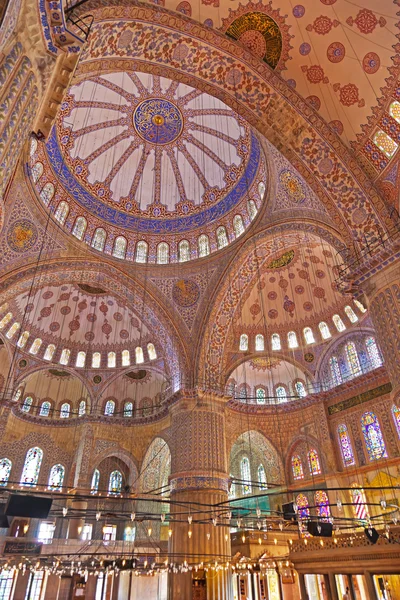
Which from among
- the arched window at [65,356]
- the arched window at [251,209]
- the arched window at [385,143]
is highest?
the arched window at [251,209]

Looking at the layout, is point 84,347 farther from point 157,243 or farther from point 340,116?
point 340,116

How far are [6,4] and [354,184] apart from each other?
305 inches

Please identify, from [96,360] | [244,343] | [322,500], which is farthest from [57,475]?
[322,500]

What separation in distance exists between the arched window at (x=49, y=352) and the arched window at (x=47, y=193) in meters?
7.84

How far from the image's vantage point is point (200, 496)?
12.6 metres

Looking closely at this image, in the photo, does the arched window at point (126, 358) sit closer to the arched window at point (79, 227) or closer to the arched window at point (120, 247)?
the arched window at point (120, 247)

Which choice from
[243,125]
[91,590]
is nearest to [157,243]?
[243,125]

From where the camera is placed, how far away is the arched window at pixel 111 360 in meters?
19.7

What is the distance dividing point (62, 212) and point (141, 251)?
141 inches

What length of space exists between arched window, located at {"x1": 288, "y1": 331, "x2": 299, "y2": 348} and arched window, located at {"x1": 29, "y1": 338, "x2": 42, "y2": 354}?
12.4m

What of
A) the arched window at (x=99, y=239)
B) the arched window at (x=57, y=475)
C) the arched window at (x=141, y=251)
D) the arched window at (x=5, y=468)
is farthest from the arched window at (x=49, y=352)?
the arched window at (x=141, y=251)

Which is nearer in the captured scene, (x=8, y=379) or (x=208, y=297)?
(x=208, y=297)

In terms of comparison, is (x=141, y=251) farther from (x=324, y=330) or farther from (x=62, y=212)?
(x=324, y=330)

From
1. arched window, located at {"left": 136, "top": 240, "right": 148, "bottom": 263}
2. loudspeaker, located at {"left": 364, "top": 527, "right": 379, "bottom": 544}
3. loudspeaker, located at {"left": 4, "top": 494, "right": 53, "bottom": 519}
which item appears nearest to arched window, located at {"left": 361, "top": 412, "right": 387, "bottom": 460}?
loudspeaker, located at {"left": 364, "top": 527, "right": 379, "bottom": 544}
